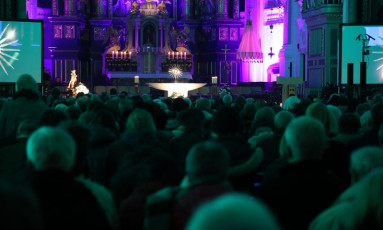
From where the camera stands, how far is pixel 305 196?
3740 mm

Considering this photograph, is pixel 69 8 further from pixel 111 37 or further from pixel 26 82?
pixel 26 82

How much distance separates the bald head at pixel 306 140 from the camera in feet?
13.0

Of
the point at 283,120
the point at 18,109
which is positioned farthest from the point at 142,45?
the point at 283,120

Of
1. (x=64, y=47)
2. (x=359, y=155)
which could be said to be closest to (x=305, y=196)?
(x=359, y=155)

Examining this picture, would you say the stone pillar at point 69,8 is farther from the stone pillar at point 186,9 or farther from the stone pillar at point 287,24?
the stone pillar at point 287,24

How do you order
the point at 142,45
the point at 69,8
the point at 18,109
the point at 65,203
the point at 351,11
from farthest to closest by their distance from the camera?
the point at 142,45, the point at 69,8, the point at 351,11, the point at 18,109, the point at 65,203

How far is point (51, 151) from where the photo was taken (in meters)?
3.36

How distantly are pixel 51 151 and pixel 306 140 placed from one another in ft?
5.10

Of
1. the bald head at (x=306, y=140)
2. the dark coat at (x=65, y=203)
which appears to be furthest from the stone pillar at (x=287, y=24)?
the dark coat at (x=65, y=203)

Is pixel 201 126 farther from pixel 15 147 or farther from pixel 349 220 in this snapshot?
pixel 349 220

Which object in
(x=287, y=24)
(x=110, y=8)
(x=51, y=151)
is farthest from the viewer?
(x=110, y=8)

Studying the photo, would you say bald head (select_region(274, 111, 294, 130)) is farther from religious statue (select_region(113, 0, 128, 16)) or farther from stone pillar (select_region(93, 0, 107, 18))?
religious statue (select_region(113, 0, 128, 16))

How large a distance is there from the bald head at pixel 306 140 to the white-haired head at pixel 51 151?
1386 mm

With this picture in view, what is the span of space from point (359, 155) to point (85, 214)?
4.62ft
